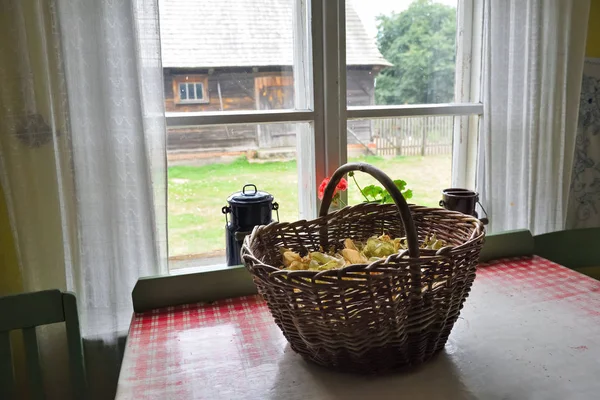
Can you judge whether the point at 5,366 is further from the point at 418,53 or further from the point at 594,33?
the point at 594,33

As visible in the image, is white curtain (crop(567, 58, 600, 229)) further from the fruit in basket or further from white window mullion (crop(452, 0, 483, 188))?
the fruit in basket

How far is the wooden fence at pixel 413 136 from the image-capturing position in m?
1.75

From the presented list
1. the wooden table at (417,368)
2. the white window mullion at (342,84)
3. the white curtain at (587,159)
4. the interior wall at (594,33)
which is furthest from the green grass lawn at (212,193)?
the interior wall at (594,33)

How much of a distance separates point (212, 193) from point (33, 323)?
2.10ft

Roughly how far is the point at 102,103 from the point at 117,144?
106mm

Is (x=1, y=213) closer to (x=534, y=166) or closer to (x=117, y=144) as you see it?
(x=117, y=144)

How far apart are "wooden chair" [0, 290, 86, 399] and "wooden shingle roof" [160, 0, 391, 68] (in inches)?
28.4

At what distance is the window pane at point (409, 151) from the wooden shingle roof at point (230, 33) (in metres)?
0.26

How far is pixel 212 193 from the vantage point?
1605mm

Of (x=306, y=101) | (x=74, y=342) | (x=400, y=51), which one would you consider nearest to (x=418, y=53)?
(x=400, y=51)

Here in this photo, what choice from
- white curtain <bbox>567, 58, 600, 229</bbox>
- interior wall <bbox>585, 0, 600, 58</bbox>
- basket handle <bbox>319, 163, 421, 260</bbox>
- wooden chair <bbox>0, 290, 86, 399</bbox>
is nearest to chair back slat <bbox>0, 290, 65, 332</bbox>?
wooden chair <bbox>0, 290, 86, 399</bbox>

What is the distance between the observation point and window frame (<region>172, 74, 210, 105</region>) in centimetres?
150

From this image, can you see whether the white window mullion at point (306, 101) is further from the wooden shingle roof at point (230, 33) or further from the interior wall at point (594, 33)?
the interior wall at point (594, 33)

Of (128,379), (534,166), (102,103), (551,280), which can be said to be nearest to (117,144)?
(102,103)
